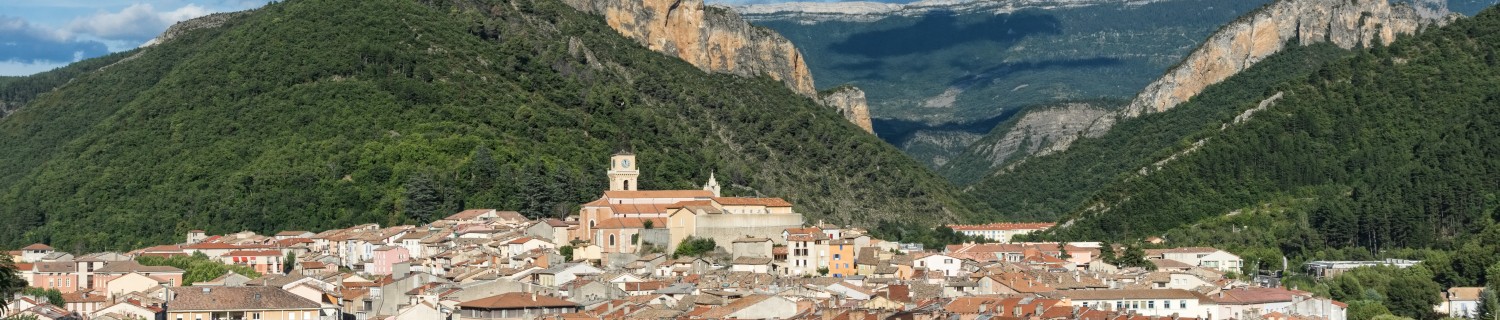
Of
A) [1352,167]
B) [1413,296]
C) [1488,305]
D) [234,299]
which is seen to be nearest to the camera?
[234,299]

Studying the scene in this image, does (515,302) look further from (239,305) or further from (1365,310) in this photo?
(1365,310)

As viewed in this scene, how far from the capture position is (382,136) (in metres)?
149

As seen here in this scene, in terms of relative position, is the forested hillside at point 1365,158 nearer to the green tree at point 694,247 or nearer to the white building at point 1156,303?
the green tree at point 694,247

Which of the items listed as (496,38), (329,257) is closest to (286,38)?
(496,38)

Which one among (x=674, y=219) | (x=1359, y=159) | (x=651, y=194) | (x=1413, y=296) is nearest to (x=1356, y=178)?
(x=1359, y=159)

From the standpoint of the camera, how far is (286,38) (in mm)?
172750

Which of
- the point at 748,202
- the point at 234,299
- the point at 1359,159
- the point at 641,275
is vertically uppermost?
the point at 1359,159

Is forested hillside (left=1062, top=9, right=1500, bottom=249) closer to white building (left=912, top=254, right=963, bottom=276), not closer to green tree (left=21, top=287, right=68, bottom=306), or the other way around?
white building (left=912, top=254, right=963, bottom=276)

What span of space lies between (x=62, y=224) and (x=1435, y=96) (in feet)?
293

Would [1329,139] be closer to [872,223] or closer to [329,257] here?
[872,223]

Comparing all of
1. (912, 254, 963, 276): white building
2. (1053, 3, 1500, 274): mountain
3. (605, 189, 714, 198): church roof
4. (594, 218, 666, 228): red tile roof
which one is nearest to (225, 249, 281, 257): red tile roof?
(594, 218, 666, 228): red tile roof

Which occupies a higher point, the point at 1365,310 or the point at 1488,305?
the point at 1488,305

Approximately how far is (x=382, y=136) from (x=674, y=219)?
42.6 metres

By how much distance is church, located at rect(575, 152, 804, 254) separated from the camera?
110 meters
